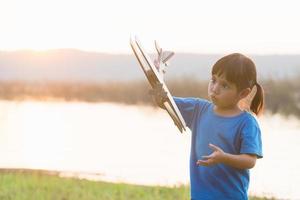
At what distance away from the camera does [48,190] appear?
7.08 m

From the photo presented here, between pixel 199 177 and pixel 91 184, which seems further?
pixel 91 184

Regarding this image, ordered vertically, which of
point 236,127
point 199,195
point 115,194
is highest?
point 236,127

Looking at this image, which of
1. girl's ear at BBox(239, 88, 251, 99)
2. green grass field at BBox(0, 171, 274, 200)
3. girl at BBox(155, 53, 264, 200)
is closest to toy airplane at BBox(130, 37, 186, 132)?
girl at BBox(155, 53, 264, 200)

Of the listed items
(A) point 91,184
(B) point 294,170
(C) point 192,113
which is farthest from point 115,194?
(C) point 192,113

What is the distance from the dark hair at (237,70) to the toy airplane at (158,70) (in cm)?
21

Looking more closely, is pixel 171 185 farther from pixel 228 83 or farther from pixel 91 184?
pixel 228 83

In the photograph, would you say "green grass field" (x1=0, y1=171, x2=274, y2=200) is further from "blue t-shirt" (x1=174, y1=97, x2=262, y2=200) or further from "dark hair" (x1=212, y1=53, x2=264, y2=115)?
"dark hair" (x1=212, y1=53, x2=264, y2=115)

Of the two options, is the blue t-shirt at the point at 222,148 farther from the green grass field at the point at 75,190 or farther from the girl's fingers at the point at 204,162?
the green grass field at the point at 75,190

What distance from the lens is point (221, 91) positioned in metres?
3.13

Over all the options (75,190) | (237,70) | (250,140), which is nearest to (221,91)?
(237,70)

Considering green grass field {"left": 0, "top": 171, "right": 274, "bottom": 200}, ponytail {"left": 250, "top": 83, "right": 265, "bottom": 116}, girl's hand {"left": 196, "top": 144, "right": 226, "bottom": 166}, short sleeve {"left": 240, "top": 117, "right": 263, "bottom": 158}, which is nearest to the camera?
girl's hand {"left": 196, "top": 144, "right": 226, "bottom": 166}

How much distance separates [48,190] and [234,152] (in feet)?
13.6

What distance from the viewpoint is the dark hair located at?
3.13 meters

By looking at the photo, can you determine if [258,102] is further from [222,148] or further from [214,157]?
[214,157]
